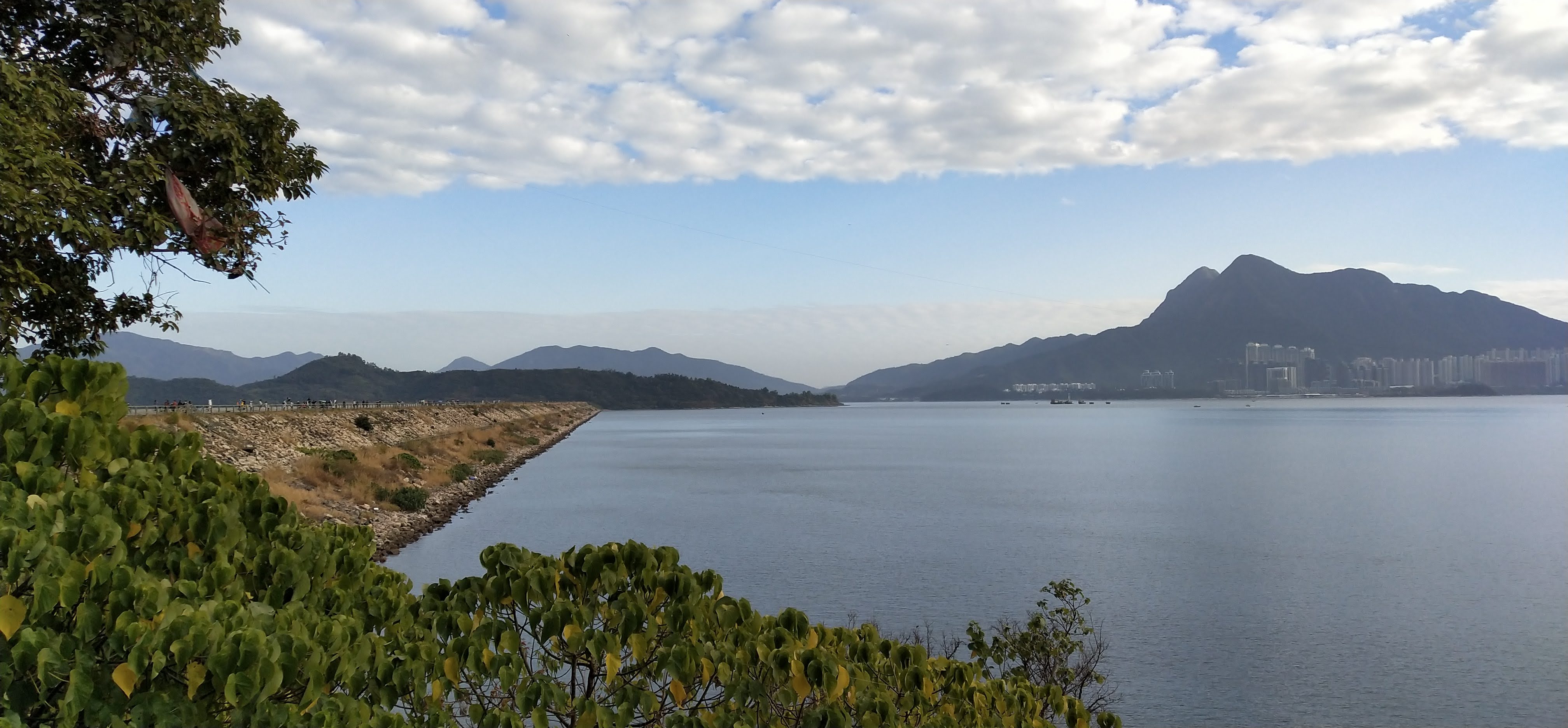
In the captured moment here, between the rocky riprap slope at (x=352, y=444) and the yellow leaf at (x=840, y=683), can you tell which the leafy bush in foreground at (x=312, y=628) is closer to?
the yellow leaf at (x=840, y=683)

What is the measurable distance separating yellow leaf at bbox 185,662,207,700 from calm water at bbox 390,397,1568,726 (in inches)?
696

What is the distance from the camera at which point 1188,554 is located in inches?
1500

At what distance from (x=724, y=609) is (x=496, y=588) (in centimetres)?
129

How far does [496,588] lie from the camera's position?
5.29 metres

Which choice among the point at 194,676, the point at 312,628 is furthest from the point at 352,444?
the point at 194,676

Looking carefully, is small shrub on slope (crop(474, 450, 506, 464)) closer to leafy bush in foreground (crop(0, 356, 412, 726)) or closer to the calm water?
the calm water

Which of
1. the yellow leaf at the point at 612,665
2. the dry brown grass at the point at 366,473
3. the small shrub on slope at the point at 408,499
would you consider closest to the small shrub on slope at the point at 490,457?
the dry brown grass at the point at 366,473

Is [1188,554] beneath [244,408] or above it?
beneath

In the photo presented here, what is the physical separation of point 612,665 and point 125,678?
7.03 feet

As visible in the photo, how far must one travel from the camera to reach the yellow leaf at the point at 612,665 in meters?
4.86

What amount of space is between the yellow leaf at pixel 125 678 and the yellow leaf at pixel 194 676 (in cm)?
17

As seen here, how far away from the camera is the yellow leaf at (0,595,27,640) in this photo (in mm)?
3391

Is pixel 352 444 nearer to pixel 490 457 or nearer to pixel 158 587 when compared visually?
pixel 490 457

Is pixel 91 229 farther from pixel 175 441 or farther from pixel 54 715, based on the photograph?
pixel 54 715
